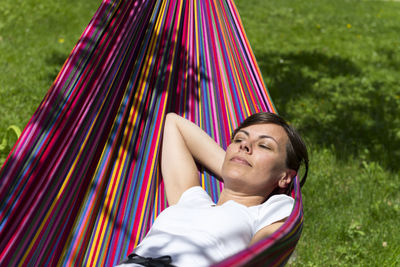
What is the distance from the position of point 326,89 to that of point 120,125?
3.07 meters

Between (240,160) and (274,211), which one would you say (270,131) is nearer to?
(240,160)

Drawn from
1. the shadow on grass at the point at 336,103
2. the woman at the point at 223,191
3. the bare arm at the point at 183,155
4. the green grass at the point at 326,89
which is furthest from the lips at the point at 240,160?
the shadow on grass at the point at 336,103

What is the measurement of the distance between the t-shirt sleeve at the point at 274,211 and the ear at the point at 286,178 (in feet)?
0.43

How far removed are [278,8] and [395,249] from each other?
6098mm

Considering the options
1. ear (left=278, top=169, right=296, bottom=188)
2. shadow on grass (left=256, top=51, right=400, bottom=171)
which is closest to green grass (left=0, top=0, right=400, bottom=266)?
shadow on grass (left=256, top=51, right=400, bottom=171)

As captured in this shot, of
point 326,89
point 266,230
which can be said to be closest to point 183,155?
point 266,230

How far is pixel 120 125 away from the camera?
2094mm

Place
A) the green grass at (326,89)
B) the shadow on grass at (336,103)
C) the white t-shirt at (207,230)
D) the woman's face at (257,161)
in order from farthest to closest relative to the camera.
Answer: the shadow on grass at (336,103) < the green grass at (326,89) < the woman's face at (257,161) < the white t-shirt at (207,230)

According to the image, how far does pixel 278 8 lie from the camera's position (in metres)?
7.74

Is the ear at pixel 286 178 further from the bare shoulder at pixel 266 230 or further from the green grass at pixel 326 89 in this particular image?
the green grass at pixel 326 89

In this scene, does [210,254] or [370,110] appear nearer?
[210,254]

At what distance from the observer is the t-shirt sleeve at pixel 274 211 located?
162cm

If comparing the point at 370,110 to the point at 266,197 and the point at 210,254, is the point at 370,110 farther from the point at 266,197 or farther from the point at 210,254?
the point at 210,254

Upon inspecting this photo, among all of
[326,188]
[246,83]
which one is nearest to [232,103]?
[246,83]
